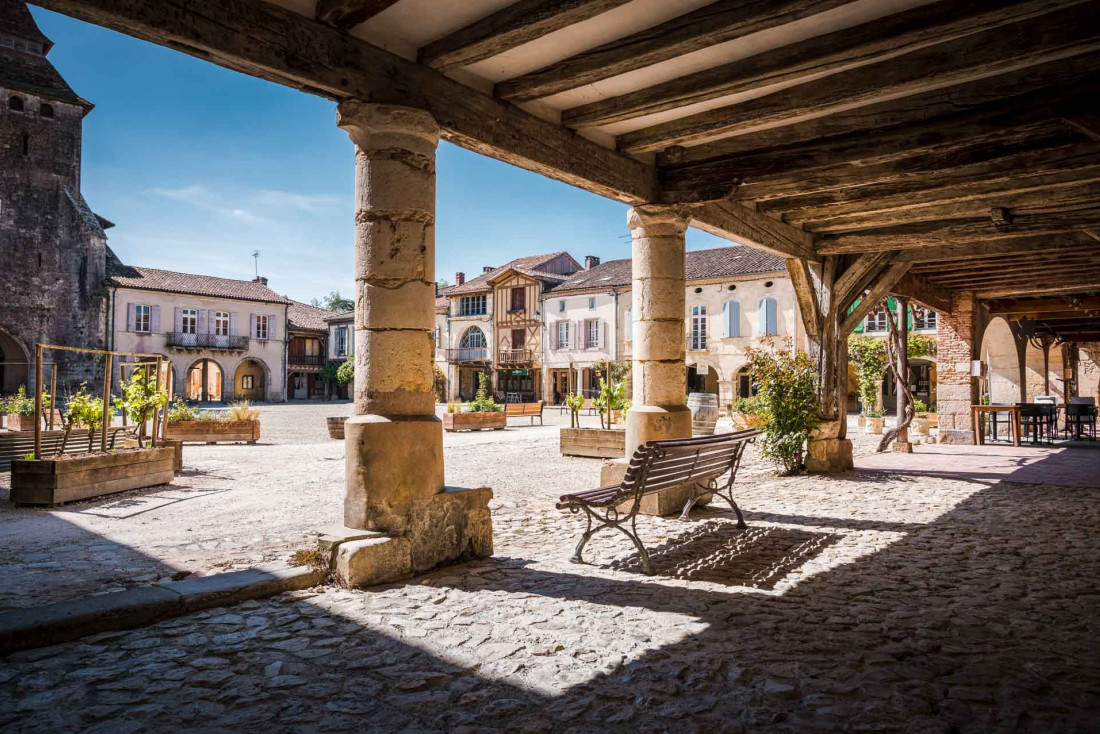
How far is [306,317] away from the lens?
42.9 meters

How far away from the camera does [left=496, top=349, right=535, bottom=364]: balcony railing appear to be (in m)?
33.8

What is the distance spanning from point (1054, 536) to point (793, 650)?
A: 342 cm

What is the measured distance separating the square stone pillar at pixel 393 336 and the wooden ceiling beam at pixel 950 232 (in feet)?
19.1

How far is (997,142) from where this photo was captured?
4.97 m

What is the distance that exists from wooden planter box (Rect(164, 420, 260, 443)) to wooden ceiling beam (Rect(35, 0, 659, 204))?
10157 millimetres

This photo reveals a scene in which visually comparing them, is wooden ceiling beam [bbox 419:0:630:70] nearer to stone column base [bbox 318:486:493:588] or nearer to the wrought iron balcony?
stone column base [bbox 318:486:493:588]

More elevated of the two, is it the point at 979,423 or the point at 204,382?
the point at 204,382

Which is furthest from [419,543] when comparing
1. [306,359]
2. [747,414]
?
[306,359]

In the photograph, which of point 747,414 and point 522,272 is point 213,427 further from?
point 522,272

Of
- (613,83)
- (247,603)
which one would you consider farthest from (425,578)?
(613,83)

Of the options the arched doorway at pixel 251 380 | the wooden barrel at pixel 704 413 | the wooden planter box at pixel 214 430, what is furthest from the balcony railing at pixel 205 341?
the wooden barrel at pixel 704 413

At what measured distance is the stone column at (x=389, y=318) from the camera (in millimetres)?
3738

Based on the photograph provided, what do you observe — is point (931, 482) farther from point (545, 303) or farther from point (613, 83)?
point (545, 303)

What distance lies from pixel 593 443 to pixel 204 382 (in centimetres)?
3194
